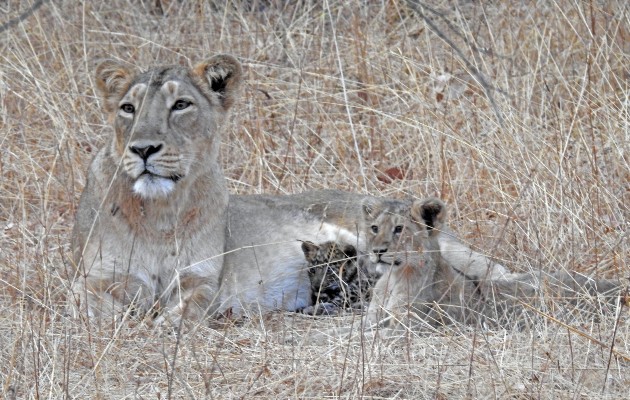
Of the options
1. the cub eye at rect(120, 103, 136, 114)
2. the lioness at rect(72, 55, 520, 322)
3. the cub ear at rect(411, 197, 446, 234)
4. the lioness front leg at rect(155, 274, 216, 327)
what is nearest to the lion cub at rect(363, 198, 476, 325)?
the cub ear at rect(411, 197, 446, 234)

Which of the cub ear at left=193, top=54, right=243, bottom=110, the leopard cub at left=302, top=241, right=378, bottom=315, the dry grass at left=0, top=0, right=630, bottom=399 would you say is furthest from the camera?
the cub ear at left=193, top=54, right=243, bottom=110

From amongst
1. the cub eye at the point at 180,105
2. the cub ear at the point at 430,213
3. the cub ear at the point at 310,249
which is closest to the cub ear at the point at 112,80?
the cub eye at the point at 180,105

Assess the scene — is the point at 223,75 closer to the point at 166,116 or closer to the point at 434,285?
the point at 166,116

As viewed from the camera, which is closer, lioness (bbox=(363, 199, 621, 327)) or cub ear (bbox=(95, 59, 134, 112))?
lioness (bbox=(363, 199, 621, 327))

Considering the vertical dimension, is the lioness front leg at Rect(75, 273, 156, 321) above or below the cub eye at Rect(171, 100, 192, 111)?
below

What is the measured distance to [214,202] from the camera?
20.8ft

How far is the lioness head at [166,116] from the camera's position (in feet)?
19.2

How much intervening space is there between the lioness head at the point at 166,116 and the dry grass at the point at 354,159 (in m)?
0.60

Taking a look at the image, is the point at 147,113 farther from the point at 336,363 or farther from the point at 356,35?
the point at 356,35

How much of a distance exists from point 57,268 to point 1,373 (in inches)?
70.9

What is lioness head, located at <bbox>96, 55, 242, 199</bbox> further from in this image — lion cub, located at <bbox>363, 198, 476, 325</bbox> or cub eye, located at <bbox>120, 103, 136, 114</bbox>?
lion cub, located at <bbox>363, 198, 476, 325</bbox>

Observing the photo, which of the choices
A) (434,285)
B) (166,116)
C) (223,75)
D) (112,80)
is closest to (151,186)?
(166,116)

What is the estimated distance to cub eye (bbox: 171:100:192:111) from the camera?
610cm

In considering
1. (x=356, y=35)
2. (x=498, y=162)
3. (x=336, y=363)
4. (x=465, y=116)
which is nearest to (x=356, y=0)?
(x=356, y=35)
